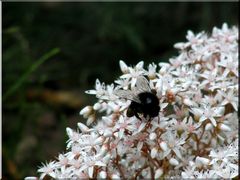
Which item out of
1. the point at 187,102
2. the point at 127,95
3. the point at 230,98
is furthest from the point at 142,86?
the point at 230,98

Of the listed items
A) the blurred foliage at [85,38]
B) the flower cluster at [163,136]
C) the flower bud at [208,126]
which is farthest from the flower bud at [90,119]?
the blurred foliage at [85,38]

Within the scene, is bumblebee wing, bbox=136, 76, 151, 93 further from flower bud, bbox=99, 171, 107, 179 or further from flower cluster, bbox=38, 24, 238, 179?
flower bud, bbox=99, 171, 107, 179

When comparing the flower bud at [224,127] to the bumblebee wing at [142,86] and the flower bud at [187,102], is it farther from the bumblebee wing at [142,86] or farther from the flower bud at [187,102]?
the bumblebee wing at [142,86]

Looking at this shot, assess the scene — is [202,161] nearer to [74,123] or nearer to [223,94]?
[223,94]

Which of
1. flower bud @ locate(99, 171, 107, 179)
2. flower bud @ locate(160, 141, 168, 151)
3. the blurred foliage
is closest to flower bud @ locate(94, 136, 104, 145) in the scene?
flower bud @ locate(99, 171, 107, 179)

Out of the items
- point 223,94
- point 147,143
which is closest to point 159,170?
point 147,143

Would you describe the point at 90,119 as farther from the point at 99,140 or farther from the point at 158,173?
the point at 158,173
